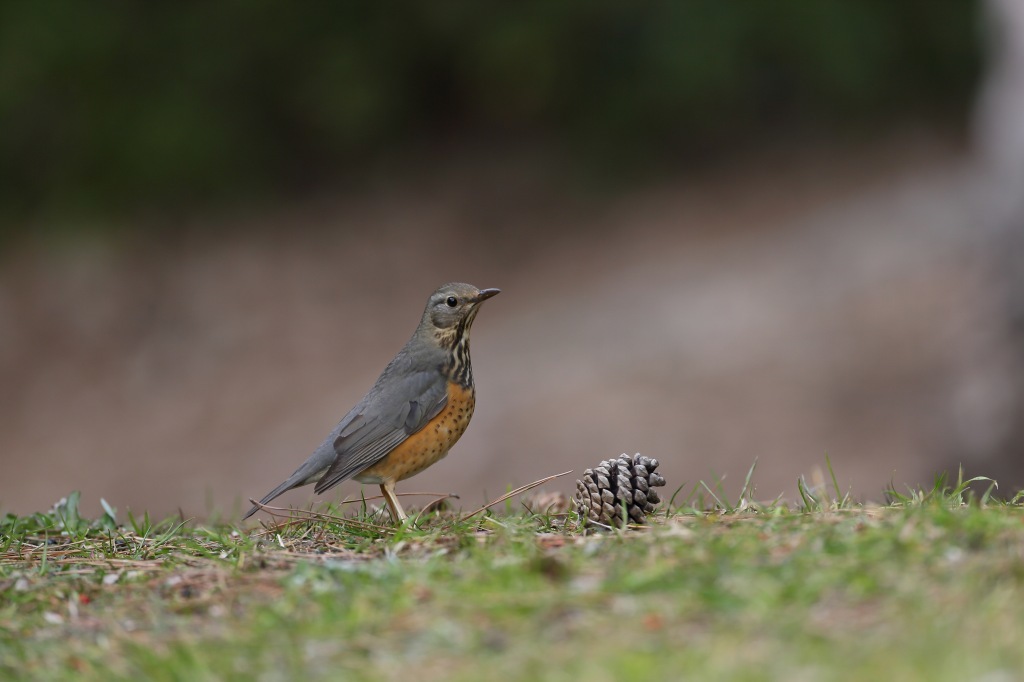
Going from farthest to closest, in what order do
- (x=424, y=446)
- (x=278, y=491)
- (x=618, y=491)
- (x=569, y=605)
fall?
1. (x=424, y=446)
2. (x=278, y=491)
3. (x=618, y=491)
4. (x=569, y=605)

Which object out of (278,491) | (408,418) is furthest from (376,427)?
(278,491)

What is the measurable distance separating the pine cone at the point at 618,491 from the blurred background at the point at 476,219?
9.18 meters

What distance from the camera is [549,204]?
1836 centimetres

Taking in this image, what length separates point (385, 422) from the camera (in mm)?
6180

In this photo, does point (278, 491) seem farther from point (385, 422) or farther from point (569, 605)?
point (569, 605)

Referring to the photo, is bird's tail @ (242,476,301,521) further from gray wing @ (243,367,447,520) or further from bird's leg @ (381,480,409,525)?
bird's leg @ (381,480,409,525)

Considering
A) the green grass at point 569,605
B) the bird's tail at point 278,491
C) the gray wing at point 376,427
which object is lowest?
the green grass at point 569,605

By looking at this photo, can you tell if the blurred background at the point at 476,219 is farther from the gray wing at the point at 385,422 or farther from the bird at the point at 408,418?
the gray wing at the point at 385,422

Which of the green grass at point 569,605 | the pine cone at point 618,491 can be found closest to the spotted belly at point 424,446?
the pine cone at point 618,491

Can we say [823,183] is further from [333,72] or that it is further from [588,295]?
[333,72]

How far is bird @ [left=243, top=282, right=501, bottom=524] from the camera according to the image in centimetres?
607

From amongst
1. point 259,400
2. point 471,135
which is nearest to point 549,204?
point 471,135

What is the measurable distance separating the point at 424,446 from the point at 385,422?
24 cm

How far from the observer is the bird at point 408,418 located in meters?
6.07
